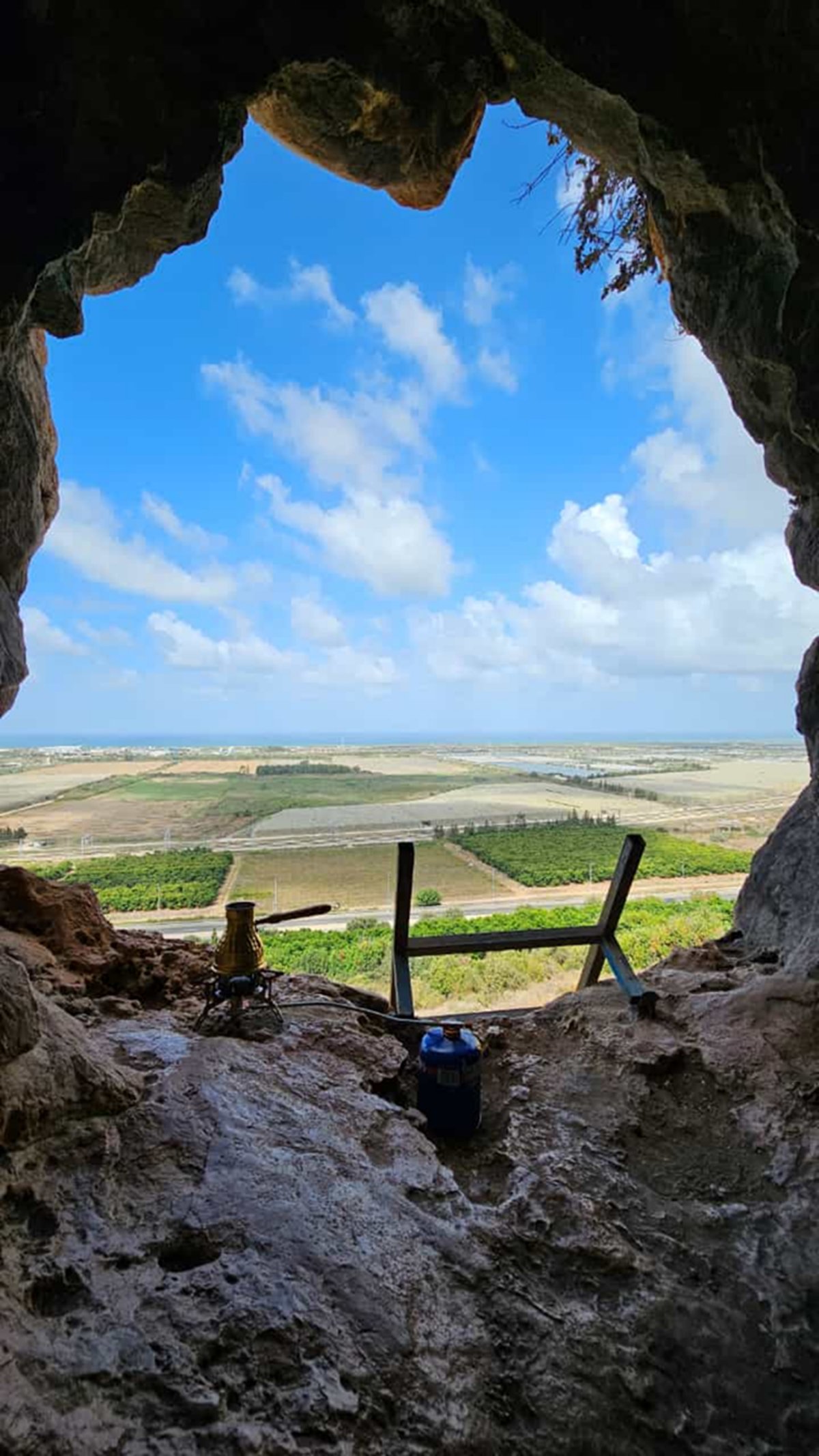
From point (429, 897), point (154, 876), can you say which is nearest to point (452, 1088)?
point (429, 897)

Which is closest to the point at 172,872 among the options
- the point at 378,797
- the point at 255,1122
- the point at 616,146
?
the point at 378,797

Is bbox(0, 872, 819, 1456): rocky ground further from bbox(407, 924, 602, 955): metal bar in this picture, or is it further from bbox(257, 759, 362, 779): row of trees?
bbox(257, 759, 362, 779): row of trees

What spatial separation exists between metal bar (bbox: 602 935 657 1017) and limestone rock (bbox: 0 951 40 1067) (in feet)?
10.9

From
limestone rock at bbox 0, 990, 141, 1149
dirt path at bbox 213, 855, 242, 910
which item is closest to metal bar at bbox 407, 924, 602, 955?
limestone rock at bbox 0, 990, 141, 1149

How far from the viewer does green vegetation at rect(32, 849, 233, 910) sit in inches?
245

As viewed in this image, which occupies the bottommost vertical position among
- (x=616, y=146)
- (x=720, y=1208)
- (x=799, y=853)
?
(x=720, y=1208)

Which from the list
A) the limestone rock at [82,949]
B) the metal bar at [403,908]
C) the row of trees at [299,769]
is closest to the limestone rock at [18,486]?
the limestone rock at [82,949]

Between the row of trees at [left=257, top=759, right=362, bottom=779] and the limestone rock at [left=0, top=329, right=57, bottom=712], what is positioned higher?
the limestone rock at [left=0, top=329, right=57, bottom=712]

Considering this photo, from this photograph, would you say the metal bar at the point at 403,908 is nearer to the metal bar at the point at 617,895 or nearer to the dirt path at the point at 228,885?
the metal bar at the point at 617,895

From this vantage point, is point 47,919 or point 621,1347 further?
point 47,919

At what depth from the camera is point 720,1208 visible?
231cm

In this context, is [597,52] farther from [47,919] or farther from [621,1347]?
[47,919]

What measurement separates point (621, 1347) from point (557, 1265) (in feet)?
0.96

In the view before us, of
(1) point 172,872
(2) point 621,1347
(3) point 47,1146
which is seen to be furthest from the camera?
(1) point 172,872
